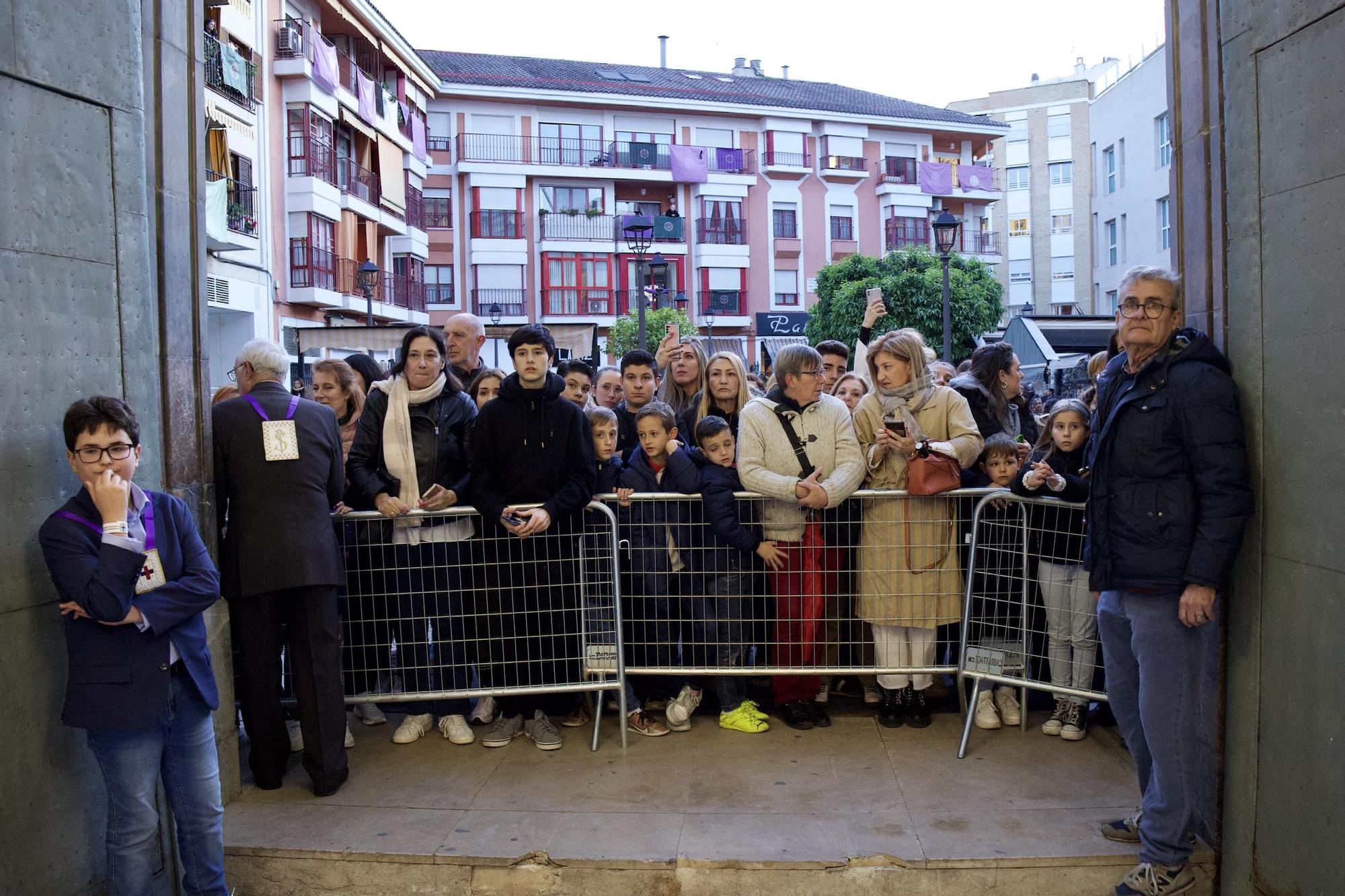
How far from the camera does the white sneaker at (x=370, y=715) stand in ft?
18.4

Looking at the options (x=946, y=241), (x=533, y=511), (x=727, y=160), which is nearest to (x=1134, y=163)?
(x=727, y=160)

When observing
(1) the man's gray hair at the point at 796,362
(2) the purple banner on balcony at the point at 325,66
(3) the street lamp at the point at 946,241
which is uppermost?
(2) the purple banner on balcony at the point at 325,66

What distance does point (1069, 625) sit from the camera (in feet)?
16.5

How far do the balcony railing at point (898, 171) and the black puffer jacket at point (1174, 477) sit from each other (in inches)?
1912

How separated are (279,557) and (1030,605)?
3428mm

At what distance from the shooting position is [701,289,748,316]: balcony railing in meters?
47.1

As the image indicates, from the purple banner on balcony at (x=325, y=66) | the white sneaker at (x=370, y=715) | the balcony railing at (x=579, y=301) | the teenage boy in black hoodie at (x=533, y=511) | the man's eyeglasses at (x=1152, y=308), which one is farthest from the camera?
the balcony railing at (x=579, y=301)

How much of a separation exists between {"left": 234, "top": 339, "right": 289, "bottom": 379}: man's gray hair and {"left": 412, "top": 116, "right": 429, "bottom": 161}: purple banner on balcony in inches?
1449

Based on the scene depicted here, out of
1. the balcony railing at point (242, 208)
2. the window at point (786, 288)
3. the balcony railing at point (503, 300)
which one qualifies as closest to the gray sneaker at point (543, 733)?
the balcony railing at point (242, 208)

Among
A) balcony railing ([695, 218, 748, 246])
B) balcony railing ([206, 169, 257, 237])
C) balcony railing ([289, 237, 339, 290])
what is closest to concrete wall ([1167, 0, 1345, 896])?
balcony railing ([206, 169, 257, 237])

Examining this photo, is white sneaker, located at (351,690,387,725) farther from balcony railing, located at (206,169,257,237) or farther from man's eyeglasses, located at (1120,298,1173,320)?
balcony railing, located at (206,169,257,237)

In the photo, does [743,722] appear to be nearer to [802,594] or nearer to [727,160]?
[802,594]

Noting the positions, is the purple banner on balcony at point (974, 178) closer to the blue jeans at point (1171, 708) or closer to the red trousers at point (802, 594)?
the red trousers at point (802, 594)

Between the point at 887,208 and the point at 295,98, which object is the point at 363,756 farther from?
the point at 887,208
